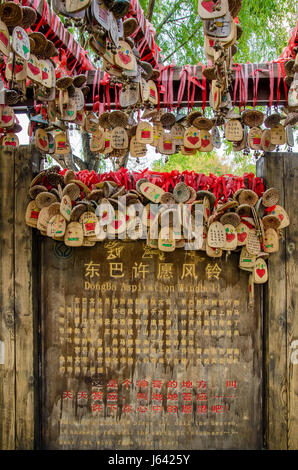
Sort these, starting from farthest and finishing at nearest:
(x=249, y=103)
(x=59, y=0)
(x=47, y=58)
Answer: (x=249, y=103) → (x=47, y=58) → (x=59, y=0)

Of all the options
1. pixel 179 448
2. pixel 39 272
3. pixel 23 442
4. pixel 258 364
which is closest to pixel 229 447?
pixel 179 448

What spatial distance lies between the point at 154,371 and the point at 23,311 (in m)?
0.96

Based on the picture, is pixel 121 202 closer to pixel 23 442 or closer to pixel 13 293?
pixel 13 293

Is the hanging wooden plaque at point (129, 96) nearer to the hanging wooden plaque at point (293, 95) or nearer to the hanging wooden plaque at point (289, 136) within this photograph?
the hanging wooden plaque at point (293, 95)

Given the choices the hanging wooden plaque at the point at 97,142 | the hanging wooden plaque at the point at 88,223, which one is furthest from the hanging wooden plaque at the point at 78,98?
the hanging wooden plaque at the point at 88,223

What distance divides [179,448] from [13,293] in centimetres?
150

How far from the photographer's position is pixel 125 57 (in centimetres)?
159

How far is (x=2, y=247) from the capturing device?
2.30 meters

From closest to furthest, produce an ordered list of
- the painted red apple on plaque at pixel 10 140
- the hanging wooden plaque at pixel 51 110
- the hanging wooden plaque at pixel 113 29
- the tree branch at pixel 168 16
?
the hanging wooden plaque at pixel 113 29 < the hanging wooden plaque at pixel 51 110 < the painted red apple on plaque at pixel 10 140 < the tree branch at pixel 168 16

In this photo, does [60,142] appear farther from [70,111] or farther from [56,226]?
[56,226]

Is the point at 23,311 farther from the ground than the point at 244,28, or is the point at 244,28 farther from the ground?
the point at 244,28

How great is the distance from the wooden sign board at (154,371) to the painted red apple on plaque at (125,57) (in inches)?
53.3

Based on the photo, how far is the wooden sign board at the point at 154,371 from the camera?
2283 mm

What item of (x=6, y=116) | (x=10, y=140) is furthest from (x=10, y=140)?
(x=6, y=116)
